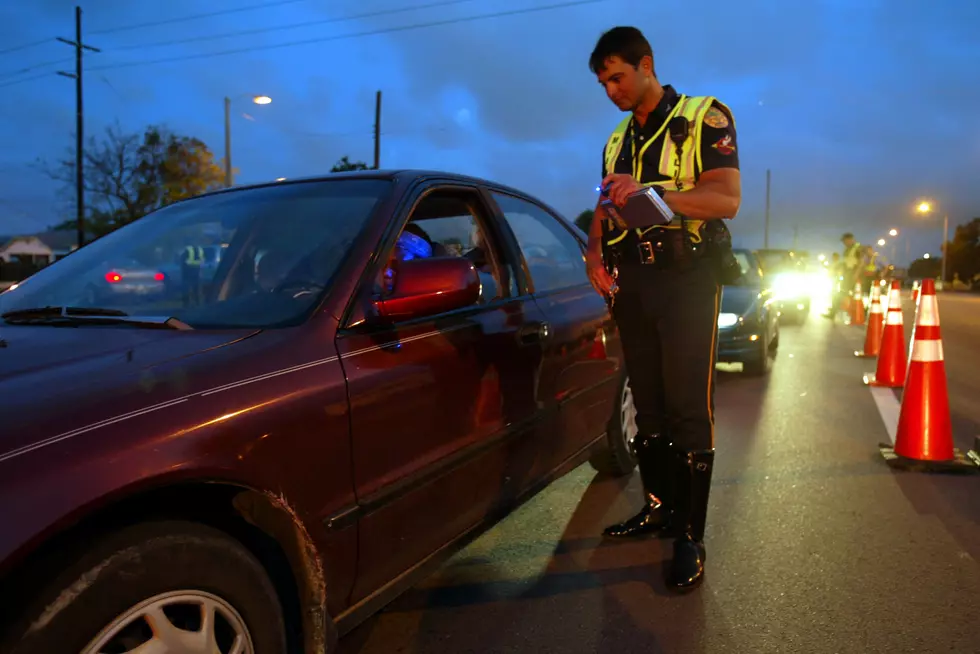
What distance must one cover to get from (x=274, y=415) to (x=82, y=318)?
810mm

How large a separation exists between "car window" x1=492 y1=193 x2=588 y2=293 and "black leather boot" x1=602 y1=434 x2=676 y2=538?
2.68 ft

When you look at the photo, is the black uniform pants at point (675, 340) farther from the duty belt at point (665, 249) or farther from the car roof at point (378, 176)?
the car roof at point (378, 176)

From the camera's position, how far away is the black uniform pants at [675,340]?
2840 millimetres

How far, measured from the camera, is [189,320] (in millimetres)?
2068

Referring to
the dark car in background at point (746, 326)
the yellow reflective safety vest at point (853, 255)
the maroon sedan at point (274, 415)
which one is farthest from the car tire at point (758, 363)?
the yellow reflective safety vest at point (853, 255)

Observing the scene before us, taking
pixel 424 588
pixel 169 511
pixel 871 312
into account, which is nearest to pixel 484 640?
pixel 424 588

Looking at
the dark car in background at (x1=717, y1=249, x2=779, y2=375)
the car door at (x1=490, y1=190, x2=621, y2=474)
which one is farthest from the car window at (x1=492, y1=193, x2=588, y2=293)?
the dark car in background at (x1=717, y1=249, x2=779, y2=375)

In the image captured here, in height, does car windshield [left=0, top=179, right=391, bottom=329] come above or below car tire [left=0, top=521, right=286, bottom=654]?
above

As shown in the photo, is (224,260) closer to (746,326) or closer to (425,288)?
(425,288)

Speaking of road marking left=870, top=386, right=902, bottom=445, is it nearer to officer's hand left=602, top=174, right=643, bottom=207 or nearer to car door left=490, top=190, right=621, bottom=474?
car door left=490, top=190, right=621, bottom=474

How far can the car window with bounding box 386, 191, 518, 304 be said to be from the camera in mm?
2930

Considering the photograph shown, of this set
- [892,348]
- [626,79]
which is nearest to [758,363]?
[892,348]

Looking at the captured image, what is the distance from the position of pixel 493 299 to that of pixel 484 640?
3.95ft

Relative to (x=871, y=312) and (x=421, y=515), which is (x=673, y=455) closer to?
(x=421, y=515)
